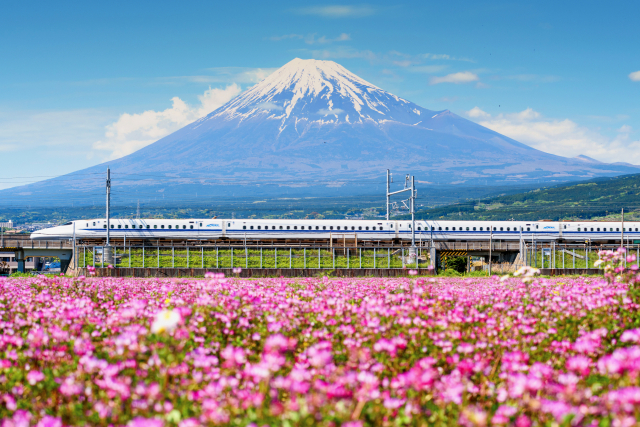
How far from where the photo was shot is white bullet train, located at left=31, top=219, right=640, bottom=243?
61.4 meters

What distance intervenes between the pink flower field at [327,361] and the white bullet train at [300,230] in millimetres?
50222

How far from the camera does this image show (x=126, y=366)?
6.53 meters

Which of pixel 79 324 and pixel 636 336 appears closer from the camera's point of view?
pixel 636 336

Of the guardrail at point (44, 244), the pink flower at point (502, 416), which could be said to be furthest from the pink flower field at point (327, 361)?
the guardrail at point (44, 244)

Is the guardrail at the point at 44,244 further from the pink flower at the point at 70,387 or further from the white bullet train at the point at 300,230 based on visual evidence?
the pink flower at the point at 70,387

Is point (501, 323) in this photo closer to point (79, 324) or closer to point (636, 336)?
point (636, 336)

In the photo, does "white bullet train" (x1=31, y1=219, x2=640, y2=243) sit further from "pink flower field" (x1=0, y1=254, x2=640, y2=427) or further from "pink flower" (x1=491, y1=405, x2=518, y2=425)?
"pink flower" (x1=491, y1=405, x2=518, y2=425)

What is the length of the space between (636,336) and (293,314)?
481 cm

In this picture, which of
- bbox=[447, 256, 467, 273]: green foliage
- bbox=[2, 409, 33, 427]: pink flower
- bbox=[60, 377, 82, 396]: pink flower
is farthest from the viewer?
bbox=[447, 256, 467, 273]: green foliage

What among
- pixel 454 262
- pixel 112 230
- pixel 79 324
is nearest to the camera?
pixel 79 324

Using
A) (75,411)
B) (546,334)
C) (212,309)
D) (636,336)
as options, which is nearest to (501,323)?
(546,334)

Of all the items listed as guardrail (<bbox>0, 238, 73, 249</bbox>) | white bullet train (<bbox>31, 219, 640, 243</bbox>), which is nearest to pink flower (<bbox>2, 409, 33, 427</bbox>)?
guardrail (<bbox>0, 238, 73, 249</bbox>)

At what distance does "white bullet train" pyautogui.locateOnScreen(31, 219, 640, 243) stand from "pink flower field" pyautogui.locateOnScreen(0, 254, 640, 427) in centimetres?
5022

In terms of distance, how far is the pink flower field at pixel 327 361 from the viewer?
534cm
